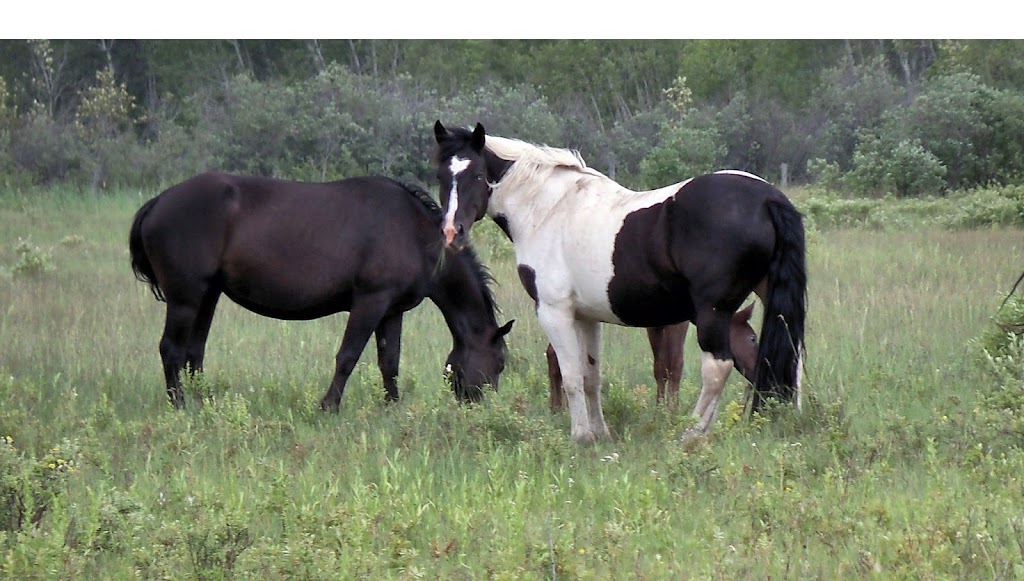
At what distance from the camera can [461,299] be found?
7633mm

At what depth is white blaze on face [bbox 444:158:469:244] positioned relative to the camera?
6.24 meters

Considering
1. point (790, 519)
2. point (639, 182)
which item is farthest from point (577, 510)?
point (639, 182)

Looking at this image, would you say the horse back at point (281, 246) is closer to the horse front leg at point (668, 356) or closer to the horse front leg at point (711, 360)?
the horse front leg at point (668, 356)

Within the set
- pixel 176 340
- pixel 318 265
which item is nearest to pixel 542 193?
pixel 318 265

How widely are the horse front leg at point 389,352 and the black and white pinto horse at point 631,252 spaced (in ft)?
4.43

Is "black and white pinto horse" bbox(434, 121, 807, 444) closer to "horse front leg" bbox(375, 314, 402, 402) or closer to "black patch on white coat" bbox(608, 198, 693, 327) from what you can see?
"black patch on white coat" bbox(608, 198, 693, 327)

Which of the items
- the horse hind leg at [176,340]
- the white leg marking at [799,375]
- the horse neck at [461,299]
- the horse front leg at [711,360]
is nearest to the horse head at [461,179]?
the horse neck at [461,299]

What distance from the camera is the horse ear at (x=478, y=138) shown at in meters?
6.38

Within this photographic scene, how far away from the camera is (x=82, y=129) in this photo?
2609cm

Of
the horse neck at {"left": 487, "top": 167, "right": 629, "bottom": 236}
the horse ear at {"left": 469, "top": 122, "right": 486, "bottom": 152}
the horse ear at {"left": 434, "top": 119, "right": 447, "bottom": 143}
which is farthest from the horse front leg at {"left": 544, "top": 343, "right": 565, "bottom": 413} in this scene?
the horse ear at {"left": 434, "top": 119, "right": 447, "bottom": 143}

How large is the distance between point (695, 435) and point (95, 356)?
215 inches

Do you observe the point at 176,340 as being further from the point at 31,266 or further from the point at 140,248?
the point at 31,266

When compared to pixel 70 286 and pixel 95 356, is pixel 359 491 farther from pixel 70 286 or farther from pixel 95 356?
pixel 70 286

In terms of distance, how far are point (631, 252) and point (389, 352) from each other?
224 cm
